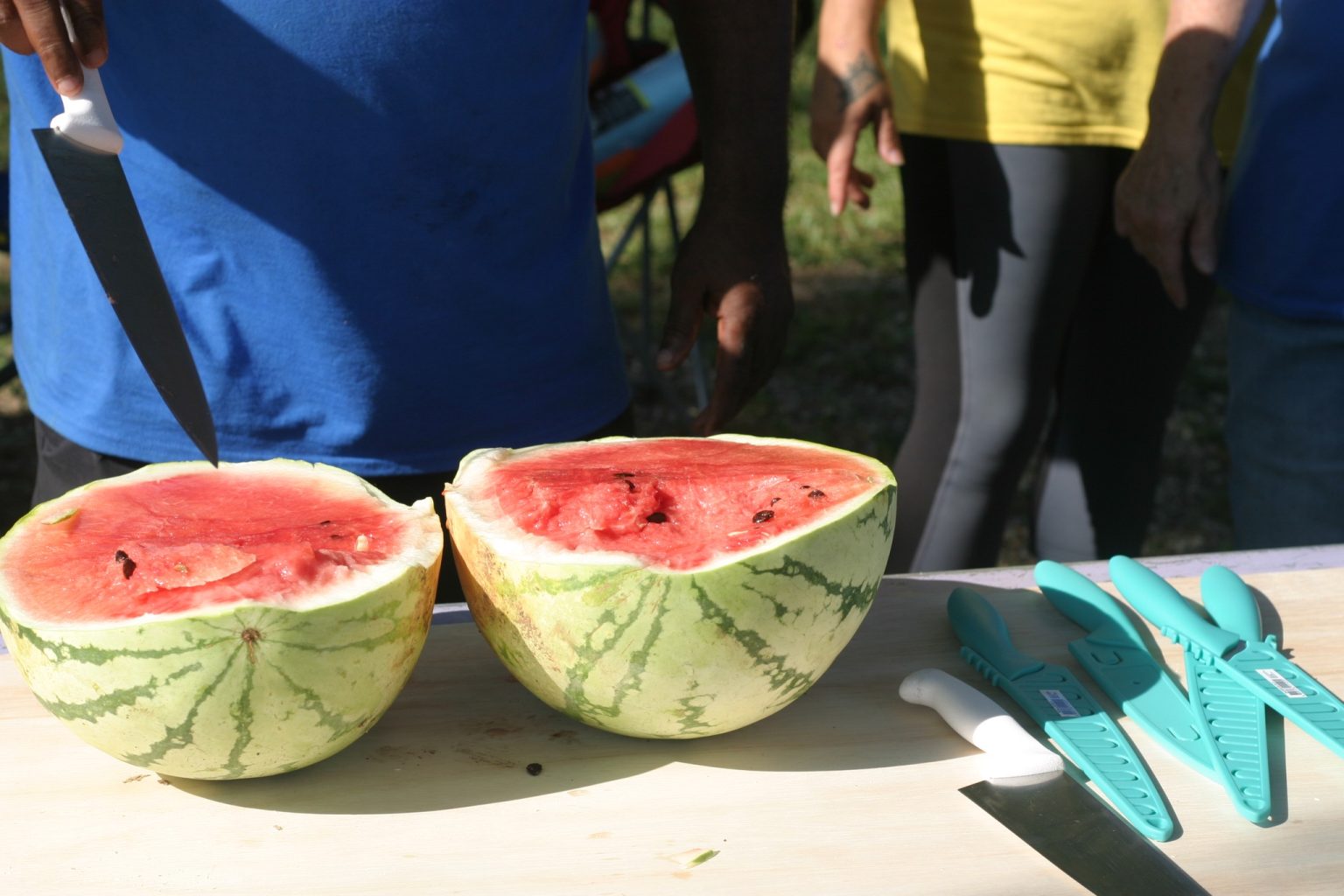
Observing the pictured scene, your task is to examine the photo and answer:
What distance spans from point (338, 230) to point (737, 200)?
61 centimetres

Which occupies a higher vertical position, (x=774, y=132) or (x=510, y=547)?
(x=774, y=132)

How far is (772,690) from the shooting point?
4.12ft

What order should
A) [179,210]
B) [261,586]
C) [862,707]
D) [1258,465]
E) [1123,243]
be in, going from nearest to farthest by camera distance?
[261,586], [862,707], [179,210], [1258,465], [1123,243]

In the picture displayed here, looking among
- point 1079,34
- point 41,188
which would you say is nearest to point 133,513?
point 41,188

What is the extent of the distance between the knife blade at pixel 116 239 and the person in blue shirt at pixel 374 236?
0.24 meters

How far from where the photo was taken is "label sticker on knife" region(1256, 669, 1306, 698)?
53.6 inches

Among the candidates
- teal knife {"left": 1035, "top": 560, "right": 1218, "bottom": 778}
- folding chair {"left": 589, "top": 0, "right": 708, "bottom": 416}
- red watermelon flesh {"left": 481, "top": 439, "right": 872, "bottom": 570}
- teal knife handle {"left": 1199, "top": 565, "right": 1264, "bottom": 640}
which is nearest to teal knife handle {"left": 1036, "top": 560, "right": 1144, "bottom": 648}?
teal knife {"left": 1035, "top": 560, "right": 1218, "bottom": 778}

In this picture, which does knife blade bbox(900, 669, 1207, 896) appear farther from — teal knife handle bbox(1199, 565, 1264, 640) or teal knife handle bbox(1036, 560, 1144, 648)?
teal knife handle bbox(1199, 565, 1264, 640)

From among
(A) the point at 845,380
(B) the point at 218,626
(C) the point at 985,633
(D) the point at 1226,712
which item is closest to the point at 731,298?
(C) the point at 985,633

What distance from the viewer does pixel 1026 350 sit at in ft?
8.50

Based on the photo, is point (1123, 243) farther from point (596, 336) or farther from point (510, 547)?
point (510, 547)

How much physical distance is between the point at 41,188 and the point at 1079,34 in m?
1.84

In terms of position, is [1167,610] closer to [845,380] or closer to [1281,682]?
[1281,682]

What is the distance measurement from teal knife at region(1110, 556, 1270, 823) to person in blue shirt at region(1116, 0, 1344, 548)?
0.82m
